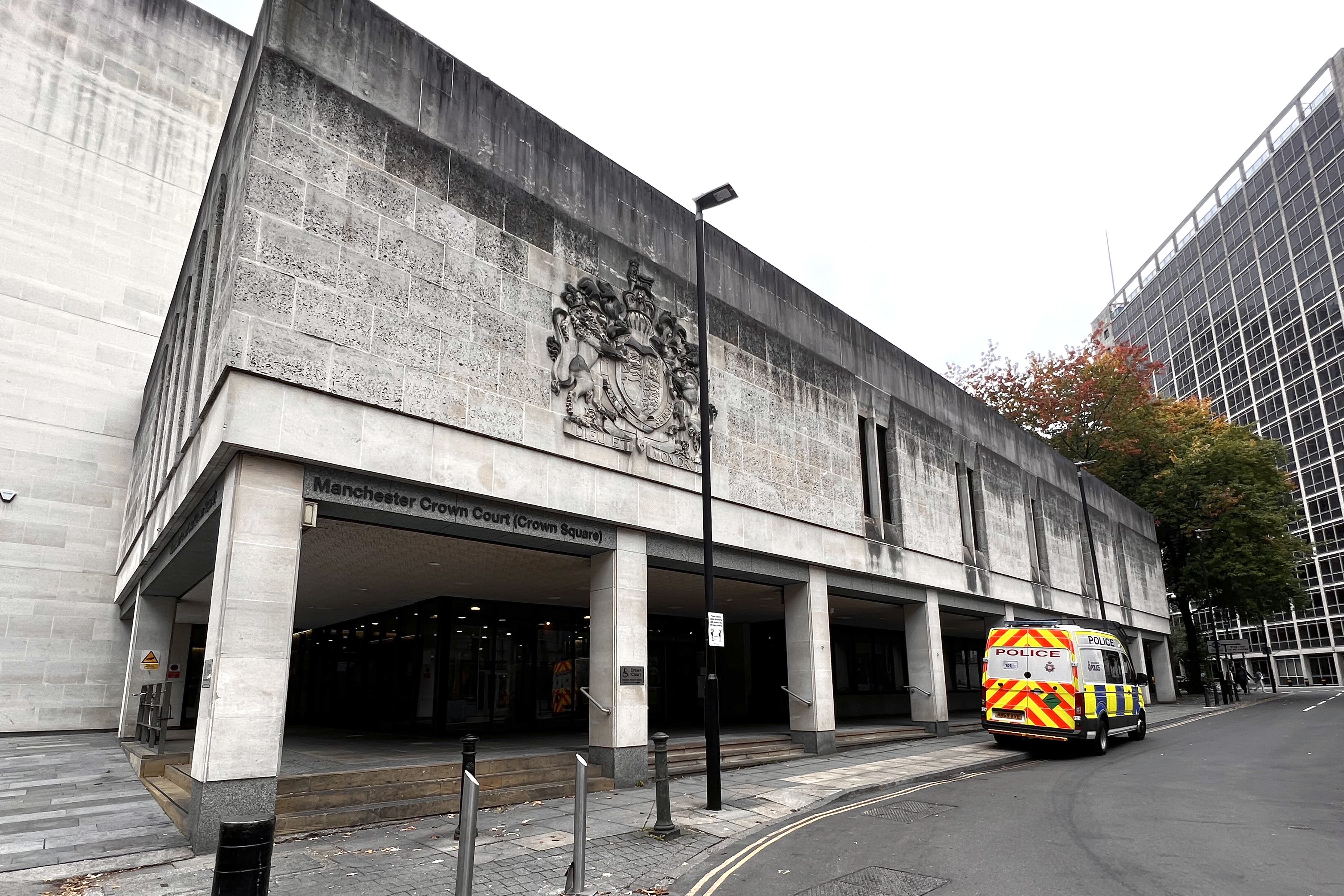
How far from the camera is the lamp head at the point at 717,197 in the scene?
11.7m

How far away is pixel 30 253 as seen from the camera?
2378 cm

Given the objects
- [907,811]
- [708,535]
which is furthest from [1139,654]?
[708,535]

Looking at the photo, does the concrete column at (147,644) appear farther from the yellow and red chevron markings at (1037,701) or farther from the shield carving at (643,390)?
the yellow and red chevron markings at (1037,701)

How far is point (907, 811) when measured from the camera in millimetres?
10914

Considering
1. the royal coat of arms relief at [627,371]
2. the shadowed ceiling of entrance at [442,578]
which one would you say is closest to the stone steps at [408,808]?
the shadowed ceiling of entrance at [442,578]

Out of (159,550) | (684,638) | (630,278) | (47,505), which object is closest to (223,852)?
(630,278)

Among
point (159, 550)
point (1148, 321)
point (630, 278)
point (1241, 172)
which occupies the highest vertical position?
point (1241, 172)

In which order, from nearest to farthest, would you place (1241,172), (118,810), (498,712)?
(118,810), (498,712), (1241,172)

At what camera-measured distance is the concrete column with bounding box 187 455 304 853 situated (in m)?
8.30

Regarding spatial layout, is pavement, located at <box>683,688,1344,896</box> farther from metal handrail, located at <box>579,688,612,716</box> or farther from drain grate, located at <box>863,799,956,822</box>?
metal handrail, located at <box>579,688,612,716</box>

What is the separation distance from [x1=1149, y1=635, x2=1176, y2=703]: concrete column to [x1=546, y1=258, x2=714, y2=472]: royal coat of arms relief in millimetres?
37311

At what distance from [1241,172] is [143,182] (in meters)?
103

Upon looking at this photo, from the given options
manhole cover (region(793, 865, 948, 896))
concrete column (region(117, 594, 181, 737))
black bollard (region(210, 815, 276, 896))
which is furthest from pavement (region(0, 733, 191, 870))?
manhole cover (region(793, 865, 948, 896))

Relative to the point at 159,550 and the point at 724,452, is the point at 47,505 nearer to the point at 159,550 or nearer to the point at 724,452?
the point at 159,550
